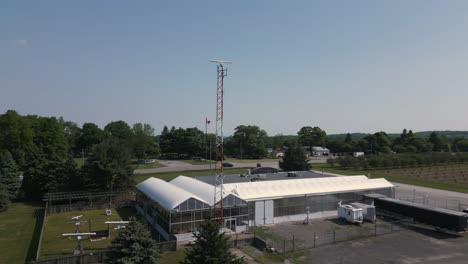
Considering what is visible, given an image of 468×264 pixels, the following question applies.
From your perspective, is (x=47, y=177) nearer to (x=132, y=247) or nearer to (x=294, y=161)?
(x=132, y=247)

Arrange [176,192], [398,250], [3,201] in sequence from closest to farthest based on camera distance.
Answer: [398,250]
[176,192]
[3,201]

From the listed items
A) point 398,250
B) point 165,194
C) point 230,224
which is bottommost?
point 398,250

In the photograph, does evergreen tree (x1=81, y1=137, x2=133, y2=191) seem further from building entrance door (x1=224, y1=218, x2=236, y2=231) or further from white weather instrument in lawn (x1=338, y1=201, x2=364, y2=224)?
white weather instrument in lawn (x1=338, y1=201, x2=364, y2=224)

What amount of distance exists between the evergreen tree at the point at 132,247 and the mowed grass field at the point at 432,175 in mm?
43704


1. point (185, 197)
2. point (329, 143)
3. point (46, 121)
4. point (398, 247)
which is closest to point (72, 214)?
point (185, 197)

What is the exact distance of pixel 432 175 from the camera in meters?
66.4

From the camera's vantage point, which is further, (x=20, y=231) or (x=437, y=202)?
(x=437, y=202)

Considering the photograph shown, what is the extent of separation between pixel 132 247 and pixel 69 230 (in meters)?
15.0

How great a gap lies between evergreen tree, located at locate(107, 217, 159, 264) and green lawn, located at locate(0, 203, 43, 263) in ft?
28.5

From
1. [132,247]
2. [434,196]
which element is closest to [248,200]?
[132,247]

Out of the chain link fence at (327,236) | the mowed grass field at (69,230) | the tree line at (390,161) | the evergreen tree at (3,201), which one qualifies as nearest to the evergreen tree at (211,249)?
the chain link fence at (327,236)

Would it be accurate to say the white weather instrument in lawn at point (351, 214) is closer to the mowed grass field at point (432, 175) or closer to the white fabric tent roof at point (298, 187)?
the white fabric tent roof at point (298, 187)

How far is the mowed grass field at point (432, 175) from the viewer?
53.9 m

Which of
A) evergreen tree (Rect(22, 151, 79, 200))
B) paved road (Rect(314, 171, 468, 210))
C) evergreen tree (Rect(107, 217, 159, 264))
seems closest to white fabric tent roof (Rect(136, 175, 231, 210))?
evergreen tree (Rect(107, 217, 159, 264))
